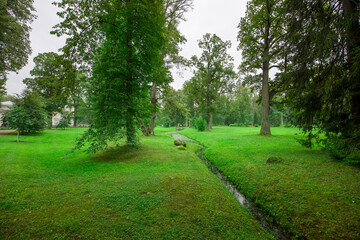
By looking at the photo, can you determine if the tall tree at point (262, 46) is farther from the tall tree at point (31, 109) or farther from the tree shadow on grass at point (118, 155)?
the tall tree at point (31, 109)

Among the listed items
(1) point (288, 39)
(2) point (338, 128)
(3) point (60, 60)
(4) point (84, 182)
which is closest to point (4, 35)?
(3) point (60, 60)

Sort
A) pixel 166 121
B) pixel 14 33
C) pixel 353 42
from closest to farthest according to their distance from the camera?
pixel 353 42 < pixel 14 33 < pixel 166 121

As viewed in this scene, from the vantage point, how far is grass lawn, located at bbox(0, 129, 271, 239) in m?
2.69

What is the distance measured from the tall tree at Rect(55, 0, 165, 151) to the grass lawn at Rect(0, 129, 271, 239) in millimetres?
2160

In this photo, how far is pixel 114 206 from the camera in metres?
3.44

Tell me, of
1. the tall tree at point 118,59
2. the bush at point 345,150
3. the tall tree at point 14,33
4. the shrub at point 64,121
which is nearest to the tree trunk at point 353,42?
the bush at point 345,150

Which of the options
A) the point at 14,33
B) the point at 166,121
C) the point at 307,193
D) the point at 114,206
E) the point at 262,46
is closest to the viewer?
the point at 114,206

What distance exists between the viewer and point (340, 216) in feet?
10.6

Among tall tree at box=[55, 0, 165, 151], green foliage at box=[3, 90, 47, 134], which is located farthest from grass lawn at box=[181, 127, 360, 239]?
green foliage at box=[3, 90, 47, 134]

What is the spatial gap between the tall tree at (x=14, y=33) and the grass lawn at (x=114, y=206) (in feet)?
33.4

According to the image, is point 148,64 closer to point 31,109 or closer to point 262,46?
point 262,46

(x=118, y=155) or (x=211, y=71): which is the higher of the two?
(x=211, y=71)

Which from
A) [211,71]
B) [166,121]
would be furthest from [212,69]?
[166,121]

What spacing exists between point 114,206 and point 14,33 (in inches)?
613
